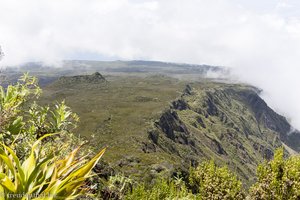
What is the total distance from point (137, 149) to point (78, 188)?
162358 millimetres

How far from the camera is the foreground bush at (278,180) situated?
27891mm

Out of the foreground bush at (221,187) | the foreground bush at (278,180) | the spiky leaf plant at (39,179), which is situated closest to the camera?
the spiky leaf plant at (39,179)

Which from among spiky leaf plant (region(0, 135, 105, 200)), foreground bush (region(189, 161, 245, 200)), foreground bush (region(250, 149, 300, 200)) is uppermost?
spiky leaf plant (region(0, 135, 105, 200))

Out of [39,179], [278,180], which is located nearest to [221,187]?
[278,180]

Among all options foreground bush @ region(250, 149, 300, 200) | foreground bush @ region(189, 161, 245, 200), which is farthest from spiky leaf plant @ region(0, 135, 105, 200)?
foreground bush @ region(189, 161, 245, 200)

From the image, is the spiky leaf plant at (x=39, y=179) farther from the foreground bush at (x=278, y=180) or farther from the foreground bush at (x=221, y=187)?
the foreground bush at (x=221, y=187)

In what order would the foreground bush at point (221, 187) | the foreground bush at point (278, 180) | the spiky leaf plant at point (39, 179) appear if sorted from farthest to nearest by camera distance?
the foreground bush at point (221, 187) → the foreground bush at point (278, 180) → the spiky leaf plant at point (39, 179)

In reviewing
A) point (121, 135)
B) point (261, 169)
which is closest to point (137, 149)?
point (121, 135)

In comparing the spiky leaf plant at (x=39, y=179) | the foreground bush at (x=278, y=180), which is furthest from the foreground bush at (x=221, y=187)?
the spiky leaf plant at (x=39, y=179)

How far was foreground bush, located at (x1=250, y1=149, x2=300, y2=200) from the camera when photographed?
27.9 metres

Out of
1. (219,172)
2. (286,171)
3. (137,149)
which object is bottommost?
(137,149)

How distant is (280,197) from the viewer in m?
28.0

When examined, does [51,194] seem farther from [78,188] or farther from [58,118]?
[58,118]

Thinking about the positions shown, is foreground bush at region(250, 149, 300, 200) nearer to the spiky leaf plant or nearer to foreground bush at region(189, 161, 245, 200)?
foreground bush at region(189, 161, 245, 200)
